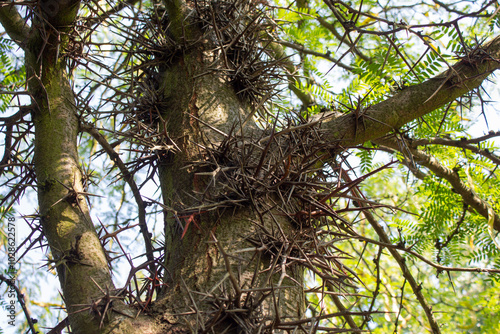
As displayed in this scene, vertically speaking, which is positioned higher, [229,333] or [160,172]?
[160,172]

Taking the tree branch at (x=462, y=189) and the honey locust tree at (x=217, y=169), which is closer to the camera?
the honey locust tree at (x=217, y=169)

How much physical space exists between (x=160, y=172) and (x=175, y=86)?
39 centimetres

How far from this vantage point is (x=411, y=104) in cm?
149

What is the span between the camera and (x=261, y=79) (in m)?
1.67

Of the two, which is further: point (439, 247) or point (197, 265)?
point (439, 247)

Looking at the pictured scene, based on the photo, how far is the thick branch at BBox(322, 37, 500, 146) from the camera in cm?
146

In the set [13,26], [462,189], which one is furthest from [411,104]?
[13,26]

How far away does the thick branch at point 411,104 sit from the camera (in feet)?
4.78

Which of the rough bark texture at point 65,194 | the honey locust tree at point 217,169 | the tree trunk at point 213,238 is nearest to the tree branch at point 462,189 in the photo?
the honey locust tree at point 217,169

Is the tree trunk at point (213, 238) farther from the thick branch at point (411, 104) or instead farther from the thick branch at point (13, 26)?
the thick branch at point (13, 26)

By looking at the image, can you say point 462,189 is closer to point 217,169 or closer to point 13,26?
point 217,169

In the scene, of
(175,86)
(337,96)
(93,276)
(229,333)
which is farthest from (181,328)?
(337,96)

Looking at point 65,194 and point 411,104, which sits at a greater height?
point 411,104

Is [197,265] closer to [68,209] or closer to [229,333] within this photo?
[229,333]
